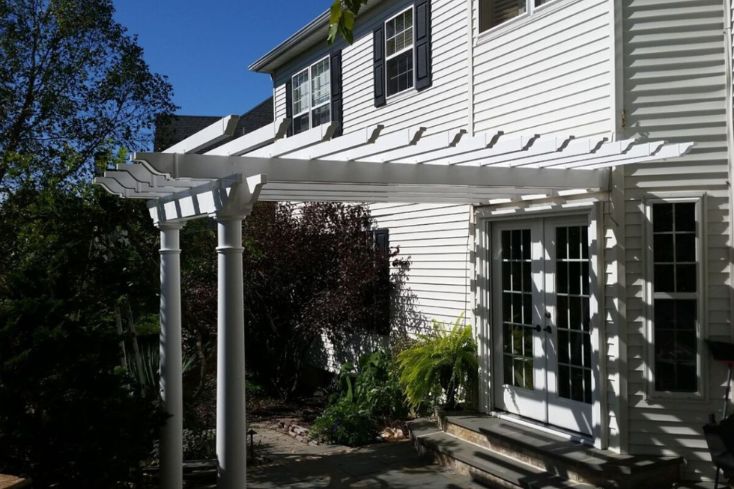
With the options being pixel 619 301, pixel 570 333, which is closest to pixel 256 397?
pixel 570 333

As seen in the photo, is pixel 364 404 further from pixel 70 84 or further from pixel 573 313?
pixel 70 84

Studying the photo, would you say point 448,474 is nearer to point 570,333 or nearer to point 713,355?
point 570,333

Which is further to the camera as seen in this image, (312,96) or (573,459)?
(312,96)

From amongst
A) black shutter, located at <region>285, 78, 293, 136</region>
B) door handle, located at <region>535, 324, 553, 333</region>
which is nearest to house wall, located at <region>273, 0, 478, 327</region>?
door handle, located at <region>535, 324, 553, 333</region>

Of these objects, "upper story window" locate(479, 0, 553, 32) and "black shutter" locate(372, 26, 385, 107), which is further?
"black shutter" locate(372, 26, 385, 107)

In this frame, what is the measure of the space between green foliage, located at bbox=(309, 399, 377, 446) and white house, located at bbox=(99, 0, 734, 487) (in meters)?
1.50

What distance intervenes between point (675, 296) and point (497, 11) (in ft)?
14.1

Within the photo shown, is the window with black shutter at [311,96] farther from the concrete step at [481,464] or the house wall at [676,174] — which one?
the house wall at [676,174]

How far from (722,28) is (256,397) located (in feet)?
29.2

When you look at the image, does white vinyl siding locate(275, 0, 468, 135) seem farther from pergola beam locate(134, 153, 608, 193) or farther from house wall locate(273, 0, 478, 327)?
pergola beam locate(134, 153, 608, 193)

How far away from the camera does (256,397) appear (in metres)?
11.9

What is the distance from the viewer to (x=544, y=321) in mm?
7359

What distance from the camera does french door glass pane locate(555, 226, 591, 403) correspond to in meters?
6.88

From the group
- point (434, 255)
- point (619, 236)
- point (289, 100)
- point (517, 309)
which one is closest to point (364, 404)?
point (434, 255)
